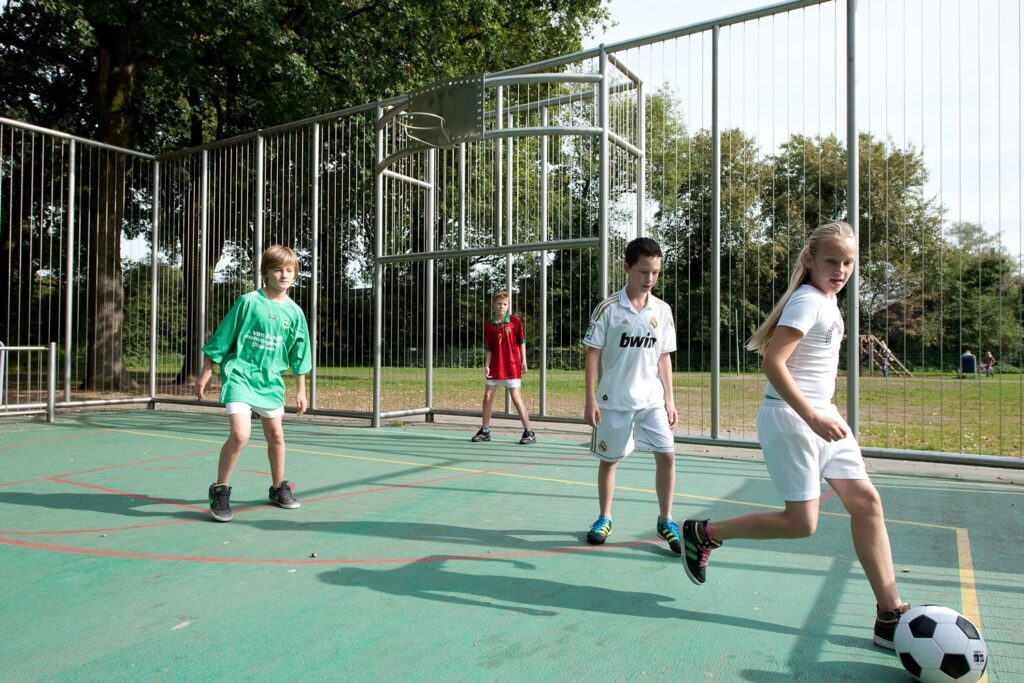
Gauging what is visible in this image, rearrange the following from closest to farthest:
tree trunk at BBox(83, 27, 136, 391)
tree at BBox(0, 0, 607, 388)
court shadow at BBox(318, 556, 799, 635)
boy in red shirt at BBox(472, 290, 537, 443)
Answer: court shadow at BBox(318, 556, 799, 635) < boy in red shirt at BBox(472, 290, 537, 443) < tree at BBox(0, 0, 607, 388) < tree trunk at BBox(83, 27, 136, 391)

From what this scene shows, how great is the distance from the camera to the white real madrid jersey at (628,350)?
174 inches

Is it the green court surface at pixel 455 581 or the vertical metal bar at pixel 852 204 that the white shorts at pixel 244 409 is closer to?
the green court surface at pixel 455 581

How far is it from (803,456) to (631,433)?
1517mm

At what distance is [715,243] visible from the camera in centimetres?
831

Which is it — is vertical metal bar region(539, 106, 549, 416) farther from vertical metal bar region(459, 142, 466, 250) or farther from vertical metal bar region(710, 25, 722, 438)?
vertical metal bar region(710, 25, 722, 438)

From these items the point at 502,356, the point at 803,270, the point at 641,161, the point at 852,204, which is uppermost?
the point at 641,161

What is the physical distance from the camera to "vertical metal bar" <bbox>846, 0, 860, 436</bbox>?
7293mm

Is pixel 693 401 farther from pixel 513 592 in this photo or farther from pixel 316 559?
pixel 513 592

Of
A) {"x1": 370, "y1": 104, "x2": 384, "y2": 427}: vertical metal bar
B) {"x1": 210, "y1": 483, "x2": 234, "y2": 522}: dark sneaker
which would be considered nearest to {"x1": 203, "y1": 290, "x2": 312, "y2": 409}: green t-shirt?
{"x1": 210, "y1": 483, "x2": 234, "y2": 522}: dark sneaker

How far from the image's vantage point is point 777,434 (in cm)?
302

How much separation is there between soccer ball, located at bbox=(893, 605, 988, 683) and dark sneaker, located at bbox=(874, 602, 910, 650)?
18 cm

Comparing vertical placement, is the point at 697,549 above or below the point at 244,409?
below

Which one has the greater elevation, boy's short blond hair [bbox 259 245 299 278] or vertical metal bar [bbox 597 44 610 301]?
vertical metal bar [bbox 597 44 610 301]

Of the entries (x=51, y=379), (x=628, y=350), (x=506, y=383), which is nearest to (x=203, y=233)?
(x=51, y=379)
